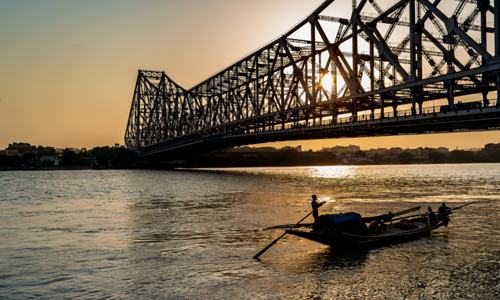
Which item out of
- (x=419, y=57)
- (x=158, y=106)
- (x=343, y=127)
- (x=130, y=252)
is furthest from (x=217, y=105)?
(x=130, y=252)

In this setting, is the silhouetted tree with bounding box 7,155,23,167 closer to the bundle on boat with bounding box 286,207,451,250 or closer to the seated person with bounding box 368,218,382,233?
the bundle on boat with bounding box 286,207,451,250

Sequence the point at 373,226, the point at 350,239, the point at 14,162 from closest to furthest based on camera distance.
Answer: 1. the point at 350,239
2. the point at 373,226
3. the point at 14,162

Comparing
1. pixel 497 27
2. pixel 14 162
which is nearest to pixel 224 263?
pixel 497 27

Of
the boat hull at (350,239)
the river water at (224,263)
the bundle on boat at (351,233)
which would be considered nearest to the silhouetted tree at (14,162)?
the river water at (224,263)

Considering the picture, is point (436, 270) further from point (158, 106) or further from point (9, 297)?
point (158, 106)

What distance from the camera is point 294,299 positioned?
40.7ft

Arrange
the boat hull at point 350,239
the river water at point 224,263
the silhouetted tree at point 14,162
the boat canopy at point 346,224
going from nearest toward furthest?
1. the river water at point 224,263
2. the boat hull at point 350,239
3. the boat canopy at point 346,224
4. the silhouetted tree at point 14,162

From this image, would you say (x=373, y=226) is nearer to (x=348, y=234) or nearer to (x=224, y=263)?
(x=348, y=234)

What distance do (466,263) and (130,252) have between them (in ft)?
46.2

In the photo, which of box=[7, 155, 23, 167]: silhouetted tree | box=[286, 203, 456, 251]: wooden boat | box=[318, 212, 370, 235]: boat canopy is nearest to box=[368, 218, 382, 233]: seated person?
box=[286, 203, 456, 251]: wooden boat

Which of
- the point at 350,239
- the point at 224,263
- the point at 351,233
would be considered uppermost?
the point at 351,233

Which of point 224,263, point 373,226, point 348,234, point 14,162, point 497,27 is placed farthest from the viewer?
point 14,162

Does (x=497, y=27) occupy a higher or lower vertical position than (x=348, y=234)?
higher

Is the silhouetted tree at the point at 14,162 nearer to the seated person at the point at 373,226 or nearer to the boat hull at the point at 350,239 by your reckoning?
the boat hull at the point at 350,239
